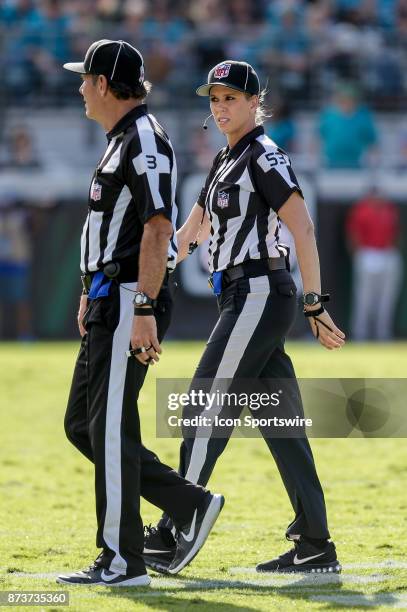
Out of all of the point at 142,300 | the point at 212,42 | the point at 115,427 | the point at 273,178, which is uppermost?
the point at 212,42

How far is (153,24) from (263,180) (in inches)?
563

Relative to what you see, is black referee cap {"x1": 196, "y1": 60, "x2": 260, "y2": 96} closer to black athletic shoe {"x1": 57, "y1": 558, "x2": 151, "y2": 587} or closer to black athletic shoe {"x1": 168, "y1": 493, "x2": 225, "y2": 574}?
black athletic shoe {"x1": 168, "y1": 493, "x2": 225, "y2": 574}

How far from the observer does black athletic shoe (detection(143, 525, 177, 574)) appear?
18.5ft

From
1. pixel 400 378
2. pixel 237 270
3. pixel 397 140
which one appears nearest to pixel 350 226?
pixel 397 140

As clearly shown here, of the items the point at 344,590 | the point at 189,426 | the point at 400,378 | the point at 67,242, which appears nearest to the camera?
the point at 344,590

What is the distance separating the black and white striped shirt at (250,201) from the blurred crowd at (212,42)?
501 inches

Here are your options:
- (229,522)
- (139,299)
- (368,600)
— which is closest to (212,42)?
(229,522)

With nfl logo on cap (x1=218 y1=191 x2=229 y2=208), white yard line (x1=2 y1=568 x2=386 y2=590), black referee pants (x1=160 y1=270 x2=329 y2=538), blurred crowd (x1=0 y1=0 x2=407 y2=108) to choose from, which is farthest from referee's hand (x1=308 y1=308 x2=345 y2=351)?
blurred crowd (x1=0 y1=0 x2=407 y2=108)

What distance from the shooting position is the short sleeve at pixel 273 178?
5480 mm

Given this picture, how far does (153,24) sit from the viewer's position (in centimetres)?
1931

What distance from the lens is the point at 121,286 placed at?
5.23m

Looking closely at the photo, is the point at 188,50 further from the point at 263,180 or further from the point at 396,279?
the point at 263,180

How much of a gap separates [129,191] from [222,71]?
868mm

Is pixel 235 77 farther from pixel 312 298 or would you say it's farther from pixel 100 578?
pixel 100 578
